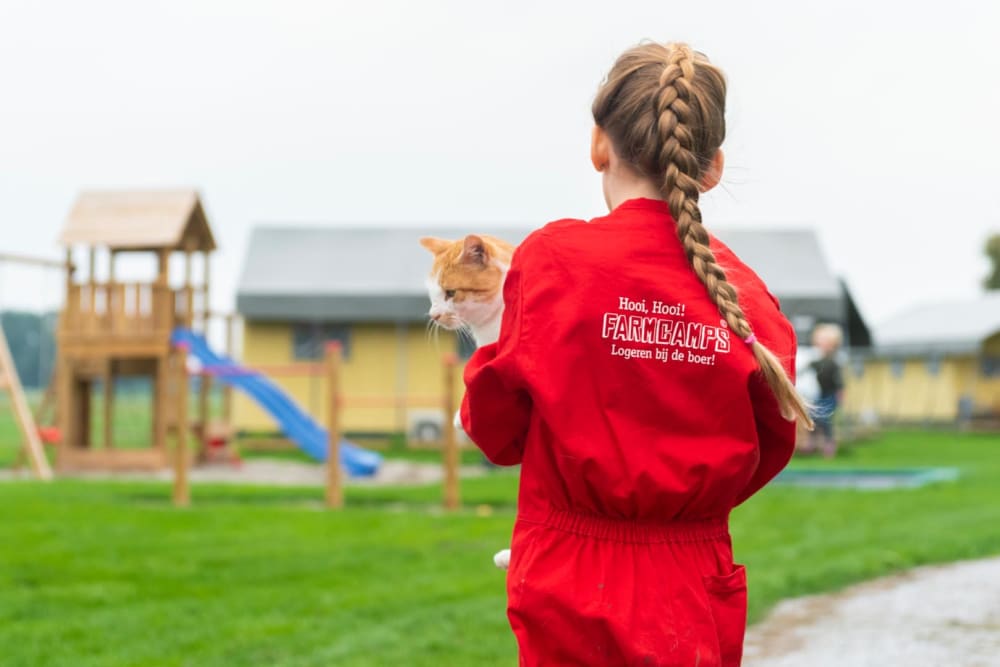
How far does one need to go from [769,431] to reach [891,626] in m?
3.94

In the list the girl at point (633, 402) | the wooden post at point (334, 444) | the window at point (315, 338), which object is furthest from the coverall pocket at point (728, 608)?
the window at point (315, 338)

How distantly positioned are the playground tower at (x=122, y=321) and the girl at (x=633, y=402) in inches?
601

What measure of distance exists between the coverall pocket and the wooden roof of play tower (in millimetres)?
16385

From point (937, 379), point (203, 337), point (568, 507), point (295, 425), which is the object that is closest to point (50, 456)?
point (203, 337)

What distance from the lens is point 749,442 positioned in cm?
212

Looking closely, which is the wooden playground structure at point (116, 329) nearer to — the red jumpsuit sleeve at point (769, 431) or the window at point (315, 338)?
the window at point (315, 338)

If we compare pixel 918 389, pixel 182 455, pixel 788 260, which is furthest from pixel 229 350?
pixel 918 389

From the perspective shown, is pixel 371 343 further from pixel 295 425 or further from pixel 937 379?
pixel 937 379

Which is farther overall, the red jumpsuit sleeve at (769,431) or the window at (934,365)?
the window at (934,365)

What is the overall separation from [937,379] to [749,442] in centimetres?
3338

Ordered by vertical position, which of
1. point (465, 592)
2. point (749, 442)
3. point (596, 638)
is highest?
point (749, 442)

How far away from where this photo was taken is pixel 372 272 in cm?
2348

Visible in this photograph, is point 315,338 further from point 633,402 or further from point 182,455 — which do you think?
point 633,402

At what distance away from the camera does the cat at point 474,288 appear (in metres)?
2.24
